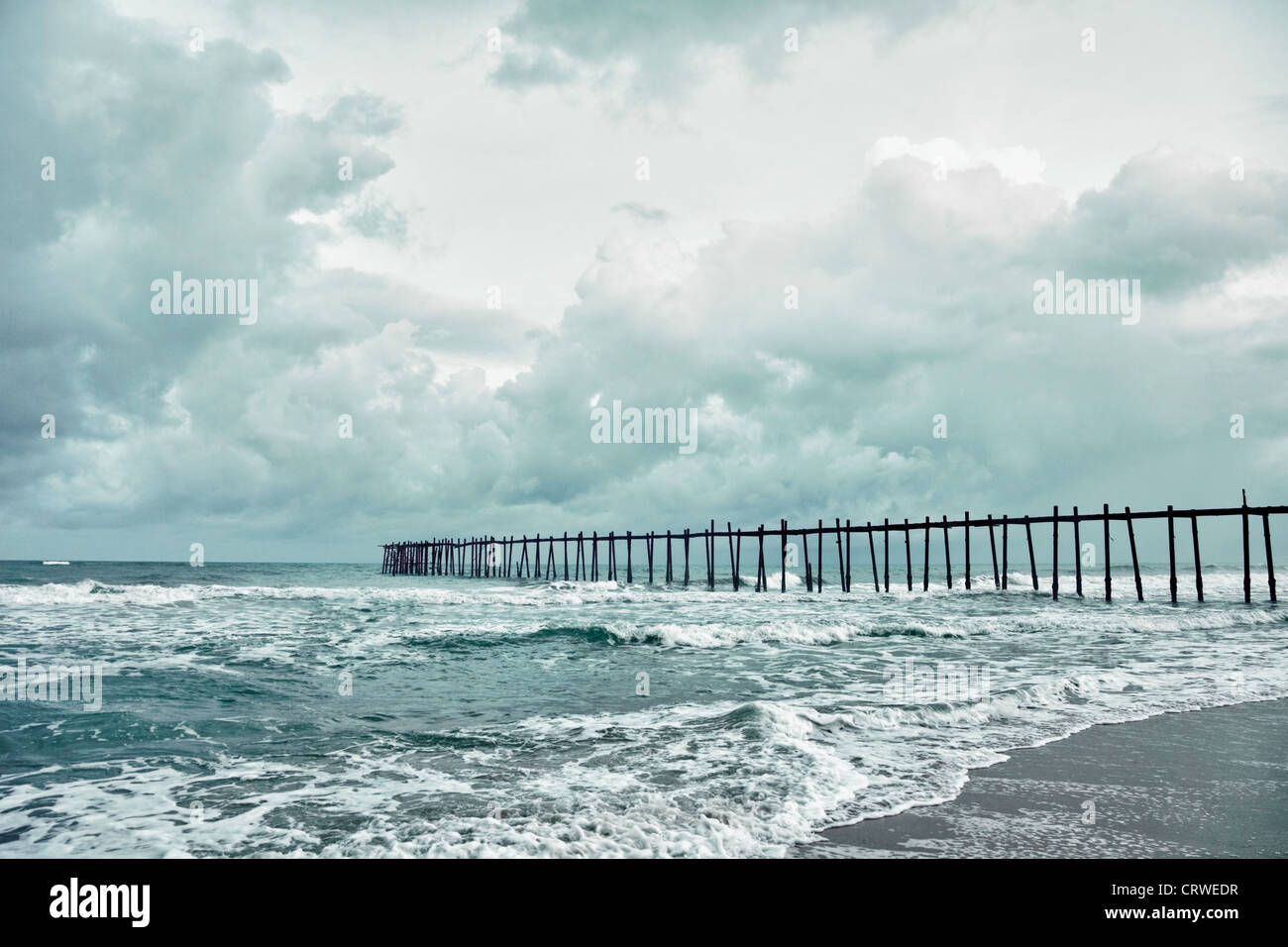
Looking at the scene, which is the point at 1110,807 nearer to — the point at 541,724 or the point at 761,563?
the point at 541,724

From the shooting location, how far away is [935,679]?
476 inches

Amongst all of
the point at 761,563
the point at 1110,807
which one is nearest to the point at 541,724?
the point at 1110,807

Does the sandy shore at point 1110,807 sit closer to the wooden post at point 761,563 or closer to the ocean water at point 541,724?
the ocean water at point 541,724

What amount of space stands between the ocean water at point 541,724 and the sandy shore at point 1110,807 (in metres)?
0.36

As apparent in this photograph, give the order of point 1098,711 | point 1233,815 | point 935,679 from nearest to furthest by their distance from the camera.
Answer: point 1233,815 → point 1098,711 → point 935,679

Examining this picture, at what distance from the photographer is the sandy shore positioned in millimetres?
5023

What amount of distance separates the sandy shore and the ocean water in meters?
0.36

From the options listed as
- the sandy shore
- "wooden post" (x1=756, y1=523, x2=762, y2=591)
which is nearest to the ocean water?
the sandy shore

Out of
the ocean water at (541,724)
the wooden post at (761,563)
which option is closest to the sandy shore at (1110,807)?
the ocean water at (541,724)

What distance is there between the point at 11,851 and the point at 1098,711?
11.2 metres

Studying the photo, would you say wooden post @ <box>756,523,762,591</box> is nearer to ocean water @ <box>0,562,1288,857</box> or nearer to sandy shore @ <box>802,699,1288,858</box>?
ocean water @ <box>0,562,1288,857</box>

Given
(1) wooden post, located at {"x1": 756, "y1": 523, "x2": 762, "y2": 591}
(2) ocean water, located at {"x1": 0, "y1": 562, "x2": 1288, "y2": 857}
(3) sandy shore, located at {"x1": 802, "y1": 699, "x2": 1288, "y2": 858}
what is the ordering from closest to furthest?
1. (3) sandy shore, located at {"x1": 802, "y1": 699, "x2": 1288, "y2": 858}
2. (2) ocean water, located at {"x1": 0, "y1": 562, "x2": 1288, "y2": 857}
3. (1) wooden post, located at {"x1": 756, "y1": 523, "x2": 762, "y2": 591}

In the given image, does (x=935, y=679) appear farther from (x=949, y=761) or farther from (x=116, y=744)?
(x=116, y=744)
